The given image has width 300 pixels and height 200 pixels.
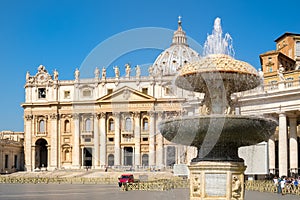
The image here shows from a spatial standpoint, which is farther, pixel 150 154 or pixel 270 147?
pixel 150 154

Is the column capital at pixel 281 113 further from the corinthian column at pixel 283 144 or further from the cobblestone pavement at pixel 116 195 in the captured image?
the cobblestone pavement at pixel 116 195

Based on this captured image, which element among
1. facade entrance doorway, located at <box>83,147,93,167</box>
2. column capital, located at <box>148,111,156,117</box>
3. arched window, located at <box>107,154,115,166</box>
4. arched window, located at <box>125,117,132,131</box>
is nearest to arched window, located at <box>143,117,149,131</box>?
arched window, located at <box>125,117,132,131</box>

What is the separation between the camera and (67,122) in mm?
79812

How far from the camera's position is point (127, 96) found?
7556 centimetres

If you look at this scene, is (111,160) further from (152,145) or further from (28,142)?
(28,142)

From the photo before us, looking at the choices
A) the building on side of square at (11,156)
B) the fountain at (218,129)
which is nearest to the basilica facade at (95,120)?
the building on side of square at (11,156)

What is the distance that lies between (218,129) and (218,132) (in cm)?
12

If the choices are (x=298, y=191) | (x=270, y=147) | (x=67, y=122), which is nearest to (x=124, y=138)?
(x=67, y=122)

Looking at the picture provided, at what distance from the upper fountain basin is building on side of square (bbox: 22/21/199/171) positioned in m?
58.6

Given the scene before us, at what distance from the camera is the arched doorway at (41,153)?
80.6m

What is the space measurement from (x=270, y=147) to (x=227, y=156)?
58.8 ft

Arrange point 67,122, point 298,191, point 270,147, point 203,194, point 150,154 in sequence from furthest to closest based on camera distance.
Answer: point 67,122 → point 150,154 → point 270,147 → point 298,191 → point 203,194

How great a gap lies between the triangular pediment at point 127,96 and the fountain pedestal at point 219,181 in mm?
61872

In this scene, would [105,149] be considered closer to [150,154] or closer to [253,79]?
[150,154]
